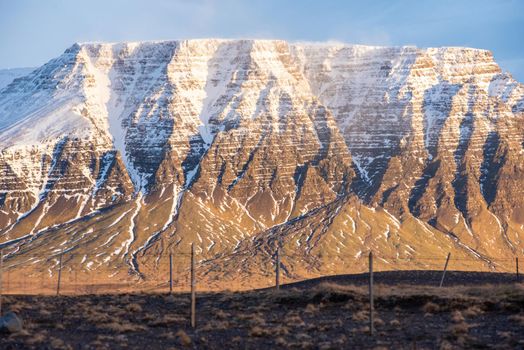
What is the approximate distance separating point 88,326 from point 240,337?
12.4 m

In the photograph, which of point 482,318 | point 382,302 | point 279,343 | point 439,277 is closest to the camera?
point 279,343

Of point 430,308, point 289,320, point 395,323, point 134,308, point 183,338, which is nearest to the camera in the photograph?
point 183,338

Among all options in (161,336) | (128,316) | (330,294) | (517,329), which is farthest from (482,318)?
(128,316)

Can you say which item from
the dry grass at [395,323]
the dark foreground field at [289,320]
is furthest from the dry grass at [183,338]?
the dry grass at [395,323]

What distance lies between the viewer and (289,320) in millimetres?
69500

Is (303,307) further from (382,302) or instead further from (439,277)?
(439,277)

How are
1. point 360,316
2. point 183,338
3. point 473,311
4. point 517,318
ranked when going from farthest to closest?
point 360,316
point 473,311
point 517,318
point 183,338

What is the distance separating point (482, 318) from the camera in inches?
2638

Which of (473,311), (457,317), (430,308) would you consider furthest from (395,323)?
(473,311)

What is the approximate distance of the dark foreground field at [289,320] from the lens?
61344 millimetres

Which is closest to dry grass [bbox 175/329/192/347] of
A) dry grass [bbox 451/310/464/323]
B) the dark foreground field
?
the dark foreground field

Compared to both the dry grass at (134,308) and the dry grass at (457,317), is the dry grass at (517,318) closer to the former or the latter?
the dry grass at (457,317)

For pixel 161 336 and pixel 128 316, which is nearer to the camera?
pixel 161 336

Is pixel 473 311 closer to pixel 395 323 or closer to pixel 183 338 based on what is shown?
pixel 395 323
